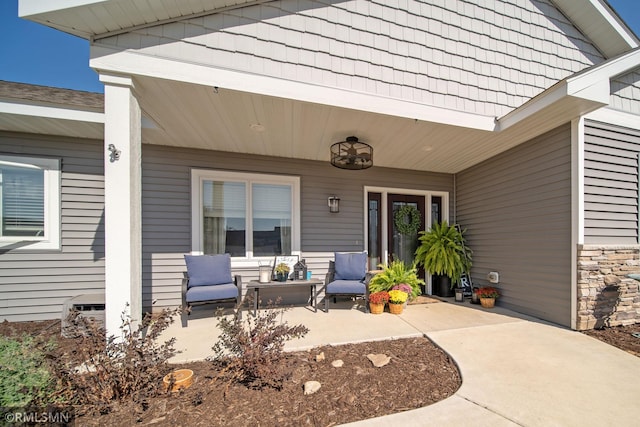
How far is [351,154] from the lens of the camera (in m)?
3.77

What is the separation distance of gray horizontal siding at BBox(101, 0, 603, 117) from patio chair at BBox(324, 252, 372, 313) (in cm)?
266

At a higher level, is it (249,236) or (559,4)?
(559,4)

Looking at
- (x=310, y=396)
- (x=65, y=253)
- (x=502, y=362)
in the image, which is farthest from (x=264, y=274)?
(x=502, y=362)

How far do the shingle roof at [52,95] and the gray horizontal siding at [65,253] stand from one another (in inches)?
24.2

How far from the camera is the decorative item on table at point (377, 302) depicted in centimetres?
404

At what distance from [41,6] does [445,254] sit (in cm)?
591

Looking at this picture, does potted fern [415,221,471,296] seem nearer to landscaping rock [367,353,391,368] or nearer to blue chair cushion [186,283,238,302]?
landscaping rock [367,353,391,368]

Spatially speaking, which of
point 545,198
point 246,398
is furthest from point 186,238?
point 545,198

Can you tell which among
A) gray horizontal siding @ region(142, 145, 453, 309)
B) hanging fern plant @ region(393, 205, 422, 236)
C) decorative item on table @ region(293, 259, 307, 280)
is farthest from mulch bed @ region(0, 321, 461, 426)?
hanging fern plant @ region(393, 205, 422, 236)

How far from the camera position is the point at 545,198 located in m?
3.69

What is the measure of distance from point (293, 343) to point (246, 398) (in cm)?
100

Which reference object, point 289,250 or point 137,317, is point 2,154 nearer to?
point 137,317

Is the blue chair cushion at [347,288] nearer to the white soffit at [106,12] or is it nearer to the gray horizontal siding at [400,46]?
the gray horizontal siding at [400,46]

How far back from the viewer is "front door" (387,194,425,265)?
536 cm
